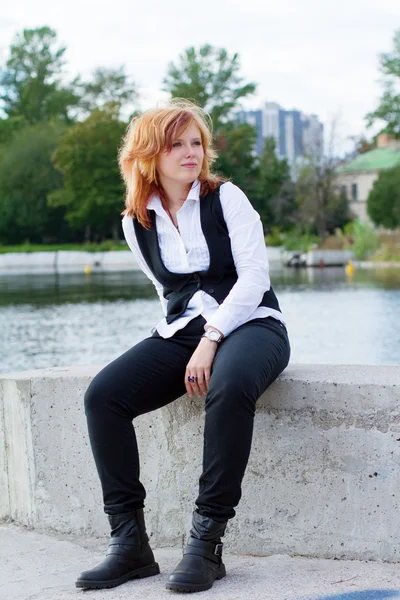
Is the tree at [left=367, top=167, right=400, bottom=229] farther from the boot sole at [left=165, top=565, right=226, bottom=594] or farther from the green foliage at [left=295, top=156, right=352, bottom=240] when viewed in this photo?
the boot sole at [left=165, top=565, right=226, bottom=594]

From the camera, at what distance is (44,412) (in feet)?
10.8

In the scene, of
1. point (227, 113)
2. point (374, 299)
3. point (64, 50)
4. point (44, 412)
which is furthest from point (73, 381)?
point (64, 50)

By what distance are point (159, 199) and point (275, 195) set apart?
61870 millimetres

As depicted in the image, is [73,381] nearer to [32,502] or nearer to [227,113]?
[32,502]

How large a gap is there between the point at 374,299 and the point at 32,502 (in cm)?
1884

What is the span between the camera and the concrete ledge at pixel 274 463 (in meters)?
2.84

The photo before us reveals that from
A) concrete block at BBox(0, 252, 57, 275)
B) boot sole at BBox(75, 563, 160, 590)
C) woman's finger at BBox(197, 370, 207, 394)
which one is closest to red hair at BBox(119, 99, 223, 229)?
woman's finger at BBox(197, 370, 207, 394)

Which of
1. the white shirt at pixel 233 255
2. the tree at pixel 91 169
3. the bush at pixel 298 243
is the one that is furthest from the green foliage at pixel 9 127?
the white shirt at pixel 233 255

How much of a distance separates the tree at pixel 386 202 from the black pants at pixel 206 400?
50767mm

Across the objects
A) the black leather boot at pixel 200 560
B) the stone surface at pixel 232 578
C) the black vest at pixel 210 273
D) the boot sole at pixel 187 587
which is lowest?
the stone surface at pixel 232 578

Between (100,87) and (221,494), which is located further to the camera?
(100,87)

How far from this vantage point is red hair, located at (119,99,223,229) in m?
3.08

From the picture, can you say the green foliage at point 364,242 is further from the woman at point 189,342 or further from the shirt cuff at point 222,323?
the shirt cuff at point 222,323

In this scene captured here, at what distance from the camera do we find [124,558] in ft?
8.89
